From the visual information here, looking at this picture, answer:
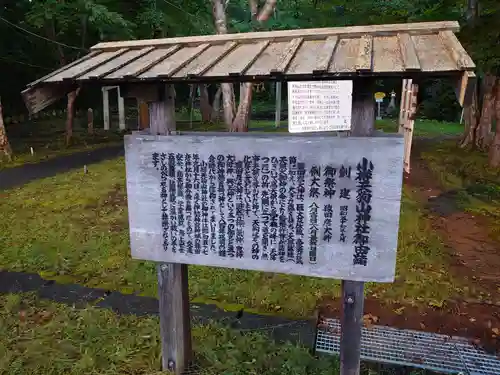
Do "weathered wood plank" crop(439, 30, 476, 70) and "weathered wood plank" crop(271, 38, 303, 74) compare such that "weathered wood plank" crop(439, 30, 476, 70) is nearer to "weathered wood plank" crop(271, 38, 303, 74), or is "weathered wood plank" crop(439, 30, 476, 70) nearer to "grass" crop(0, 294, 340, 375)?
"weathered wood plank" crop(271, 38, 303, 74)

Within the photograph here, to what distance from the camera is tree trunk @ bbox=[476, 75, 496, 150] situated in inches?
567

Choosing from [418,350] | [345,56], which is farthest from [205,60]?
[418,350]

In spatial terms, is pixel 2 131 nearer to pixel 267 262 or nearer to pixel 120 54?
pixel 120 54

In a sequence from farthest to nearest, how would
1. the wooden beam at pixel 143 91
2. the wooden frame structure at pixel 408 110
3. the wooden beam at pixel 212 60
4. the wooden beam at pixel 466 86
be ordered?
the wooden frame structure at pixel 408 110, the wooden beam at pixel 143 91, the wooden beam at pixel 212 60, the wooden beam at pixel 466 86

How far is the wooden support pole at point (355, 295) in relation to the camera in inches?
103

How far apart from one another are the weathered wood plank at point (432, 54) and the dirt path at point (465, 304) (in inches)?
118

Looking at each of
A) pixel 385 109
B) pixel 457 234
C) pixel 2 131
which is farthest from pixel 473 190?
pixel 385 109

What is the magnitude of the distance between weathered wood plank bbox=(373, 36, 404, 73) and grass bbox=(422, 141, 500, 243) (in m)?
5.57

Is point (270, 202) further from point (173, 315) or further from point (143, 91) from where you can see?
point (173, 315)

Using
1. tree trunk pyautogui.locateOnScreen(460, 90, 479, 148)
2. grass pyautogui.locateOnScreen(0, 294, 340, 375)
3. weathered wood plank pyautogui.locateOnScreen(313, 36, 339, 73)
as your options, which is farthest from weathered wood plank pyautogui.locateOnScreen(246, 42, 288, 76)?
tree trunk pyautogui.locateOnScreen(460, 90, 479, 148)

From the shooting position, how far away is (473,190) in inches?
390

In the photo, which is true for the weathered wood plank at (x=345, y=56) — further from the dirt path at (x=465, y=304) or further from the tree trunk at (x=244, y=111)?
the tree trunk at (x=244, y=111)

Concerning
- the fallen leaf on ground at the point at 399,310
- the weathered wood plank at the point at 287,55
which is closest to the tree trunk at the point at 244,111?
the fallen leaf on ground at the point at 399,310

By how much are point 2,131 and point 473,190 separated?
520 inches
